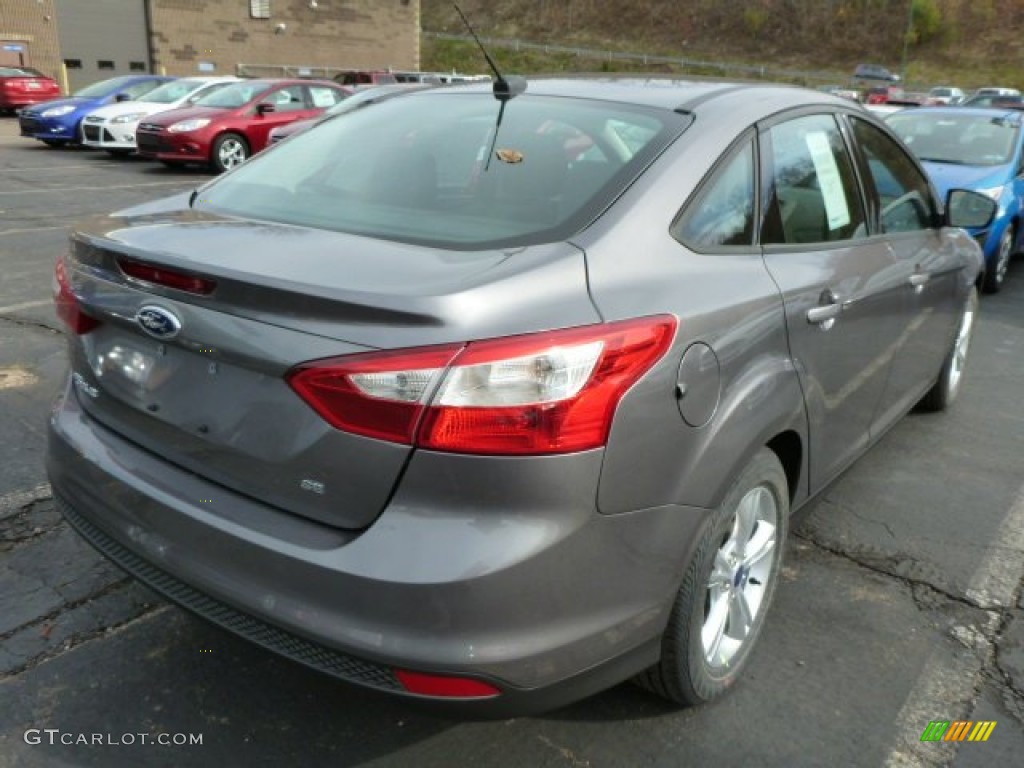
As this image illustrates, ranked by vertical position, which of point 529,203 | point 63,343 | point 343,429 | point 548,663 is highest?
point 529,203

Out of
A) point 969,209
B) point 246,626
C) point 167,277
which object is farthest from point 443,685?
point 969,209

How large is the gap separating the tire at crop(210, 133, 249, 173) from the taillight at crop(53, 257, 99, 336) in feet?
40.0

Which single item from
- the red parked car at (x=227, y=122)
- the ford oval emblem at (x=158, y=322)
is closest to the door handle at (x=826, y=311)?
the ford oval emblem at (x=158, y=322)

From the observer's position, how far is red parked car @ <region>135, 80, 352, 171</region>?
1396cm

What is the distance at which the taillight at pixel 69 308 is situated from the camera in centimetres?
232

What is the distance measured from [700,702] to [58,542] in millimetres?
2281

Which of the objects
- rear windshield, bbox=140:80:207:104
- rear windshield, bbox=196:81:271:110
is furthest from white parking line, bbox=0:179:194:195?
rear windshield, bbox=140:80:207:104

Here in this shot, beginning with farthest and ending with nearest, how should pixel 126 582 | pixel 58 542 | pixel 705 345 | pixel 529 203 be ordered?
pixel 58 542, pixel 126 582, pixel 529 203, pixel 705 345

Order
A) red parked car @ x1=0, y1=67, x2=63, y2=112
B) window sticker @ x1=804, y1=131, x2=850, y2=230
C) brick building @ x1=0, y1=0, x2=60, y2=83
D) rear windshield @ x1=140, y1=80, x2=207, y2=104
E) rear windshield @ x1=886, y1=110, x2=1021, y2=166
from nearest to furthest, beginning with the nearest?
window sticker @ x1=804, y1=131, x2=850, y2=230
rear windshield @ x1=886, y1=110, x2=1021, y2=166
rear windshield @ x1=140, y1=80, x2=207, y2=104
red parked car @ x1=0, y1=67, x2=63, y2=112
brick building @ x1=0, y1=0, x2=60, y2=83

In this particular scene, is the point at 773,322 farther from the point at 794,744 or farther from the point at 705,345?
the point at 794,744

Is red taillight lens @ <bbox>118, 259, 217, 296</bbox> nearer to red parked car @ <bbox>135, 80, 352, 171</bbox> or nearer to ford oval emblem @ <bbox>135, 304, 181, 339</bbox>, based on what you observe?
ford oval emblem @ <bbox>135, 304, 181, 339</bbox>

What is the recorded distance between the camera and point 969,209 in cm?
417

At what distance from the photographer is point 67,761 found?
219 centimetres

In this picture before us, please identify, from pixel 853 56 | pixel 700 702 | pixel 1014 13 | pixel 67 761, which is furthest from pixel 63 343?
pixel 1014 13
